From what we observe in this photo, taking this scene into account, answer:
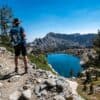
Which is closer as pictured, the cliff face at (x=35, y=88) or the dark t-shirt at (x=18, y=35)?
the cliff face at (x=35, y=88)

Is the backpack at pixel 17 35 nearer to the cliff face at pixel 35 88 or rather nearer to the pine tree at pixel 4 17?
the cliff face at pixel 35 88

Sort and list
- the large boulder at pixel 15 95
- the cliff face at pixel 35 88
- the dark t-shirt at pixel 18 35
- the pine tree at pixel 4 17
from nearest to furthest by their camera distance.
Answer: the large boulder at pixel 15 95 < the cliff face at pixel 35 88 < the dark t-shirt at pixel 18 35 < the pine tree at pixel 4 17

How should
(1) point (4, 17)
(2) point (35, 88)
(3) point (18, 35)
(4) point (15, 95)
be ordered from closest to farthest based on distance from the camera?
(4) point (15, 95)
(2) point (35, 88)
(3) point (18, 35)
(1) point (4, 17)

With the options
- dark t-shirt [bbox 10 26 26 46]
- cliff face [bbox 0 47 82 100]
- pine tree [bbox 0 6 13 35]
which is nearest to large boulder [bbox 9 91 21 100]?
cliff face [bbox 0 47 82 100]

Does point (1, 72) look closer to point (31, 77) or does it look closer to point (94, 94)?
point (31, 77)

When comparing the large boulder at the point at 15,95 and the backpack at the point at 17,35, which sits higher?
the backpack at the point at 17,35

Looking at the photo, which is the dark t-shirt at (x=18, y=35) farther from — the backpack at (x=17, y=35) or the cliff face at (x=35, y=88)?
the cliff face at (x=35, y=88)

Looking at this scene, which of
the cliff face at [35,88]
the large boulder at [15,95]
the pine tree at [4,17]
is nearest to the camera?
the large boulder at [15,95]

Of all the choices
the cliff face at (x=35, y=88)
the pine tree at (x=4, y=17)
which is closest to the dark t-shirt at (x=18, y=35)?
the cliff face at (x=35, y=88)

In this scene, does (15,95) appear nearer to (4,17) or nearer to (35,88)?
(35,88)

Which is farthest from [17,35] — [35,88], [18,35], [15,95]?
→ [15,95]

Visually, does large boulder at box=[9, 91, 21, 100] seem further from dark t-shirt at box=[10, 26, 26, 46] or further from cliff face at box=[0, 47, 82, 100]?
dark t-shirt at box=[10, 26, 26, 46]

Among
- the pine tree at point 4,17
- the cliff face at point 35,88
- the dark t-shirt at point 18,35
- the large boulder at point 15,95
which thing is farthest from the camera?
the pine tree at point 4,17

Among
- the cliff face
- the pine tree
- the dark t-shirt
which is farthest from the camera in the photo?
the pine tree
